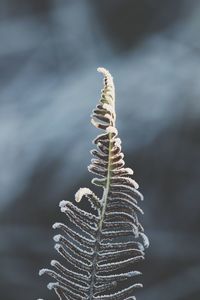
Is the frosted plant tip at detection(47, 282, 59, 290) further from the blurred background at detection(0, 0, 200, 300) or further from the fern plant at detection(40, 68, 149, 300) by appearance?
the blurred background at detection(0, 0, 200, 300)

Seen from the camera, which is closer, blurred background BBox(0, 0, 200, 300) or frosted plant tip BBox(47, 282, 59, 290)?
frosted plant tip BBox(47, 282, 59, 290)

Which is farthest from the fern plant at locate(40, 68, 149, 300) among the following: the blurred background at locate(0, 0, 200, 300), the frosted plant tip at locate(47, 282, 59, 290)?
the blurred background at locate(0, 0, 200, 300)

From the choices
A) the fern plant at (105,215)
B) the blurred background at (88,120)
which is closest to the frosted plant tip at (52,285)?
the fern plant at (105,215)

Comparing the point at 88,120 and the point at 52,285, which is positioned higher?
the point at 88,120

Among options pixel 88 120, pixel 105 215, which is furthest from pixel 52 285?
pixel 88 120

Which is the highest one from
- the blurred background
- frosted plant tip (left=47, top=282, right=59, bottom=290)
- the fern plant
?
the blurred background

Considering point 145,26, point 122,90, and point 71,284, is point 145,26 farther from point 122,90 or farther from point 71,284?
point 71,284

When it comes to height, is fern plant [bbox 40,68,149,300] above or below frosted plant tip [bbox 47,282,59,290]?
above

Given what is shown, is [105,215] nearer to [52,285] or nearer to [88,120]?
[52,285]
